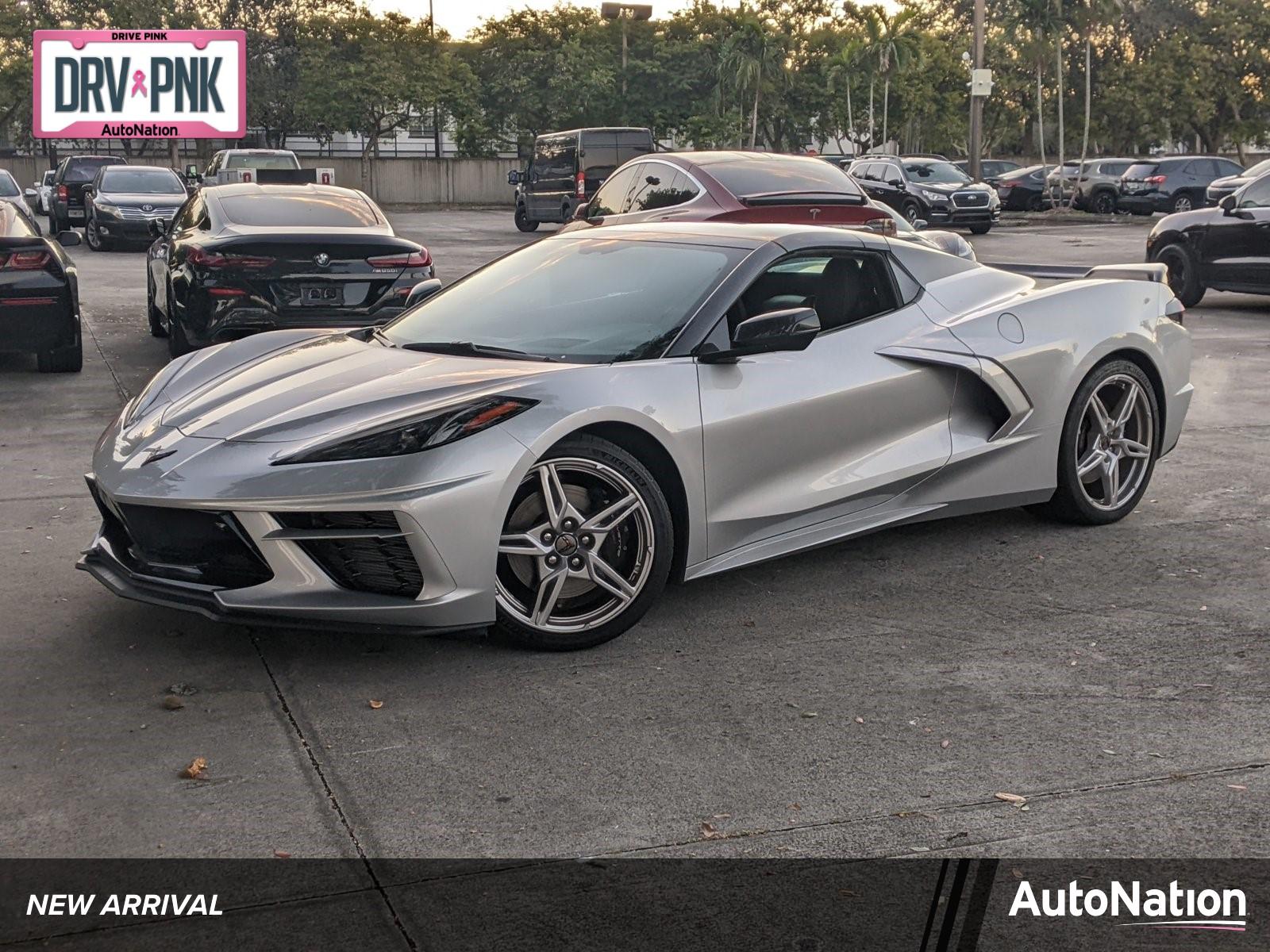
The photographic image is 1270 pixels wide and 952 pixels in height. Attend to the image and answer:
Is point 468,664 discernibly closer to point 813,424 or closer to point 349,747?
point 349,747

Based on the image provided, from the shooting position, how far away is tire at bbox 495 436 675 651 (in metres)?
4.76

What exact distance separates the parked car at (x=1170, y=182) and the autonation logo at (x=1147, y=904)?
36.9 m

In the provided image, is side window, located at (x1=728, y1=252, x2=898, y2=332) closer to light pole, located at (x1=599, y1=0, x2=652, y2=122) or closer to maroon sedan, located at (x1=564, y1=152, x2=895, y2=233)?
maroon sedan, located at (x1=564, y1=152, x2=895, y2=233)

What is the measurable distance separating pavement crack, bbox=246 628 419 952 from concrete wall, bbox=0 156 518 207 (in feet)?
167

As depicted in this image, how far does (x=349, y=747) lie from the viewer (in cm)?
407

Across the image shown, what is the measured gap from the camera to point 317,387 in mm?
5109

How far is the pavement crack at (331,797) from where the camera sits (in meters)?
3.10

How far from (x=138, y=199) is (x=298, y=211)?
50.3ft

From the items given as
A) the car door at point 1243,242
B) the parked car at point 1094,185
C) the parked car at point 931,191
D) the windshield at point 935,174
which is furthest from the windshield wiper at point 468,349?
the parked car at point 1094,185

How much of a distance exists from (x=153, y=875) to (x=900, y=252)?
12.9 feet

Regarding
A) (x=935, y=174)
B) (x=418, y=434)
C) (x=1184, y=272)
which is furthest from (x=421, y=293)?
(x=935, y=174)

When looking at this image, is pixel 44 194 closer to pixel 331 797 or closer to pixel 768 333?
pixel 768 333

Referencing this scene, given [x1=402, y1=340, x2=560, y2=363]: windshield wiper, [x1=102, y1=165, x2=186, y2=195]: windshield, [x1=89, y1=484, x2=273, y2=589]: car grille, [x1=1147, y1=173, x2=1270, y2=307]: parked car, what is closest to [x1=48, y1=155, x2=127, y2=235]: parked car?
[x1=102, y1=165, x2=186, y2=195]: windshield

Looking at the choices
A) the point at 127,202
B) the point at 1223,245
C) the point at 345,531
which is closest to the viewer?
the point at 345,531
